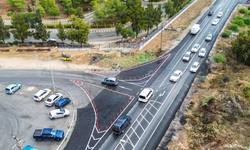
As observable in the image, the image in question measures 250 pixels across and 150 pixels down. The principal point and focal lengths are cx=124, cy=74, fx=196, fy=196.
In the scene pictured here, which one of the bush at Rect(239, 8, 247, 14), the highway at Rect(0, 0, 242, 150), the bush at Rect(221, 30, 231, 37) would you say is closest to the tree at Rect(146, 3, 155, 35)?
the highway at Rect(0, 0, 242, 150)

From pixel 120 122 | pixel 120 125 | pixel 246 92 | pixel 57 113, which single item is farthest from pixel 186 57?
pixel 57 113

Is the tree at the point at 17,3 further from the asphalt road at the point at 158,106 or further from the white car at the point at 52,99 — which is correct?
the asphalt road at the point at 158,106

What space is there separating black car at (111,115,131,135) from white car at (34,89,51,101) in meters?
18.0

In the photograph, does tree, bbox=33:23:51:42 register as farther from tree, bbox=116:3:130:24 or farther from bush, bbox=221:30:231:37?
bush, bbox=221:30:231:37

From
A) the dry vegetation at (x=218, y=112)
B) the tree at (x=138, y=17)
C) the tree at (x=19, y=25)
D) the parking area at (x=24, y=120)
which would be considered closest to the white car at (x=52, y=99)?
the parking area at (x=24, y=120)

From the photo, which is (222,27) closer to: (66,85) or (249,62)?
(249,62)

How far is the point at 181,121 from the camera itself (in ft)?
113

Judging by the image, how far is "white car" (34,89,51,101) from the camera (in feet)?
132

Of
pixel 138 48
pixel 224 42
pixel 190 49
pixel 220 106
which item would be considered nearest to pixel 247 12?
pixel 224 42

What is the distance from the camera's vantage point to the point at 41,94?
1609 inches

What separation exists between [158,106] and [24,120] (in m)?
25.1

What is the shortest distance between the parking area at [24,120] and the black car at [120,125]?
342 inches

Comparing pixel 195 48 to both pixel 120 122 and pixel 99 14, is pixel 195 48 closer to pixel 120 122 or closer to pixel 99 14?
pixel 120 122

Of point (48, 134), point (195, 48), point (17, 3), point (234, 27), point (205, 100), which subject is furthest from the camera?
point (17, 3)
